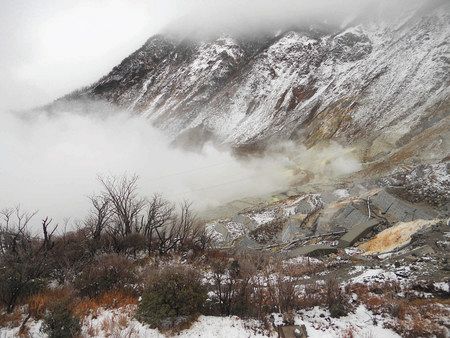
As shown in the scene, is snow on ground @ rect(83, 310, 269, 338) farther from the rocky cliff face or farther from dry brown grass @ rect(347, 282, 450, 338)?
the rocky cliff face

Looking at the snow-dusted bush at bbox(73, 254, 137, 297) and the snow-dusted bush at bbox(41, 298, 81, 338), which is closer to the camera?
the snow-dusted bush at bbox(41, 298, 81, 338)

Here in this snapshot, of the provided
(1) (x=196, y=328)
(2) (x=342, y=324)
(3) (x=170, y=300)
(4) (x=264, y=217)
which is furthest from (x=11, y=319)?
(4) (x=264, y=217)

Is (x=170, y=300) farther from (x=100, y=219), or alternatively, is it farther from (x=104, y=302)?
(x=100, y=219)

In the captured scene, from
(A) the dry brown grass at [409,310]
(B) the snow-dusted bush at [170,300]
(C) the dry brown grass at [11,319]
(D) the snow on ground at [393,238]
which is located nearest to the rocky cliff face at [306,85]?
(D) the snow on ground at [393,238]

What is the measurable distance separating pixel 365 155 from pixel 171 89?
211 feet

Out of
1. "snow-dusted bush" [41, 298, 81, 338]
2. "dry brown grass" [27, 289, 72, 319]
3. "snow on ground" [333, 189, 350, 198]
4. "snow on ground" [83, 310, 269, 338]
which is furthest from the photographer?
"snow on ground" [333, 189, 350, 198]

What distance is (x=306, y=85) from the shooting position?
79062 millimetres

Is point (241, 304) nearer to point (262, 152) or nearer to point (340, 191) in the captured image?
point (340, 191)

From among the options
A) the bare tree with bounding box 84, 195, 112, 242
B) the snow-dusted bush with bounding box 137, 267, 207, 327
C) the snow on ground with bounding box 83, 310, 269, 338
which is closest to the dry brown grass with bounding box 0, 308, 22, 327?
the snow on ground with bounding box 83, 310, 269, 338

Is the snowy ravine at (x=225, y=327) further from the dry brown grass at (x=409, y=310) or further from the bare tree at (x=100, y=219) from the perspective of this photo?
the bare tree at (x=100, y=219)

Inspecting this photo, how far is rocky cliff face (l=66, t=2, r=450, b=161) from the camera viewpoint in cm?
5234

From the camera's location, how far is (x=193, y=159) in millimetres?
75000

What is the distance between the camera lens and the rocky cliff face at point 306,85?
5234 centimetres

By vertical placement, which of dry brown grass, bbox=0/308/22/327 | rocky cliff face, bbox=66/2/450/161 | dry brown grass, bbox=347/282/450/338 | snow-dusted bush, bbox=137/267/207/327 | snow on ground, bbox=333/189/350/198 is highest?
rocky cliff face, bbox=66/2/450/161
